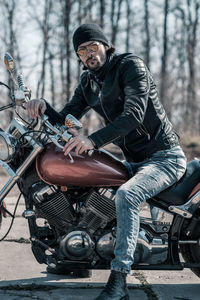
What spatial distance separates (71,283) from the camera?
319 cm

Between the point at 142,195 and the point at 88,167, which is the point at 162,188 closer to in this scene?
the point at 142,195

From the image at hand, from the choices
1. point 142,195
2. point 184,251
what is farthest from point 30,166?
point 184,251

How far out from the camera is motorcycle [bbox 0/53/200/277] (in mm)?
2859

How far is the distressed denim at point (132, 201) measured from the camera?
2.78 metres

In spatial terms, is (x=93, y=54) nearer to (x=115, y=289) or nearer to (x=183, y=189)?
(x=183, y=189)

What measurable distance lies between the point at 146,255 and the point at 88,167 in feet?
2.47

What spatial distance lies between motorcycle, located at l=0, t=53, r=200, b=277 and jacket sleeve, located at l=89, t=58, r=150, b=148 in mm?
160

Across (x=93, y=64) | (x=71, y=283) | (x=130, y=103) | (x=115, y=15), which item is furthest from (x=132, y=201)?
(x=115, y=15)

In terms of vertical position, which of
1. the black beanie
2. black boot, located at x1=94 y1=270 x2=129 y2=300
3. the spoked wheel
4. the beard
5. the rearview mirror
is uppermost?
the black beanie

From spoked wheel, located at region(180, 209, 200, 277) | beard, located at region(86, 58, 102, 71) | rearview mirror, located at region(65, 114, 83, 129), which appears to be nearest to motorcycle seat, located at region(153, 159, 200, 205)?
spoked wheel, located at region(180, 209, 200, 277)

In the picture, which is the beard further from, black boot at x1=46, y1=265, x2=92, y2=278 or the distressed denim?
black boot at x1=46, y1=265, x2=92, y2=278

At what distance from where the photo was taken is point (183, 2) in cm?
2092

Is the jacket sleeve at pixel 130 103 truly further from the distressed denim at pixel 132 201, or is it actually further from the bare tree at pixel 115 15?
the bare tree at pixel 115 15

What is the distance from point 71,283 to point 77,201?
65cm
